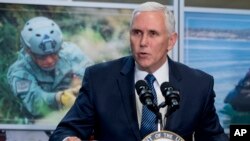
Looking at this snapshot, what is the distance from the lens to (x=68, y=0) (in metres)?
2.89

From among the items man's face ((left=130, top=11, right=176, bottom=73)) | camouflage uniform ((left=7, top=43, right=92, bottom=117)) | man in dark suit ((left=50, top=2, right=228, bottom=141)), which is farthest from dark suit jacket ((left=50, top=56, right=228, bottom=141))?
camouflage uniform ((left=7, top=43, right=92, bottom=117))

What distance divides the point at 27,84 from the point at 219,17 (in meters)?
1.25

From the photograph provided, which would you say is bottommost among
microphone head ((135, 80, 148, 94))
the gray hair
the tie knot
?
the tie knot

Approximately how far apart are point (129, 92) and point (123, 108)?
0.07 metres

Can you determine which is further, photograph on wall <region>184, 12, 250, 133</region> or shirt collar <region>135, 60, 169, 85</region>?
photograph on wall <region>184, 12, 250, 133</region>

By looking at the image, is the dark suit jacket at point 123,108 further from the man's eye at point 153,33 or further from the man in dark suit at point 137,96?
the man's eye at point 153,33

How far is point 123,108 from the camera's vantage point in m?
1.81

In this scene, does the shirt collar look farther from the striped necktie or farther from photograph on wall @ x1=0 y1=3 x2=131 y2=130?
photograph on wall @ x1=0 y1=3 x2=131 y2=130

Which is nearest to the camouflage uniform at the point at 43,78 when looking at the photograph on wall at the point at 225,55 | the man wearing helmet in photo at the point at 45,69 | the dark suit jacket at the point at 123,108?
the man wearing helmet in photo at the point at 45,69

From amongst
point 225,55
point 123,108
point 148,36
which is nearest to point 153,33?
point 148,36

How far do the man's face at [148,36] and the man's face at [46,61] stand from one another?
118cm

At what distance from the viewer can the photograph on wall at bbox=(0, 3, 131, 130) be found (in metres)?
2.80

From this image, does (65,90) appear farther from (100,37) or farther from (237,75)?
(237,75)

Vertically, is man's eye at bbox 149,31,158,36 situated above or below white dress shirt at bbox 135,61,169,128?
above
